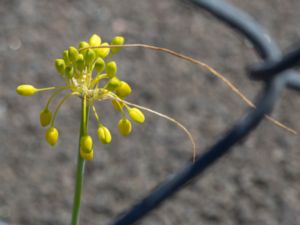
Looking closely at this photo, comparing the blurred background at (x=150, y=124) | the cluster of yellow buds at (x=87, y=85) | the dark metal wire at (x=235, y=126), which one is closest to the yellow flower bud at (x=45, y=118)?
the cluster of yellow buds at (x=87, y=85)

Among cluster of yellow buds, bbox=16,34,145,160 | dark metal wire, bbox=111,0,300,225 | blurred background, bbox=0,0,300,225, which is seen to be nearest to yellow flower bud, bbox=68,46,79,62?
cluster of yellow buds, bbox=16,34,145,160

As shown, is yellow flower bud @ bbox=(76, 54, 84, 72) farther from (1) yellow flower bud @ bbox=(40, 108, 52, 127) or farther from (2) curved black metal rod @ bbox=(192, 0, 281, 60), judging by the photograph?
(2) curved black metal rod @ bbox=(192, 0, 281, 60)

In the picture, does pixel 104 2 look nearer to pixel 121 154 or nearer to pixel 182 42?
pixel 182 42

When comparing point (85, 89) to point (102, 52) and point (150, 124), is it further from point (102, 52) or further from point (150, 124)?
point (150, 124)

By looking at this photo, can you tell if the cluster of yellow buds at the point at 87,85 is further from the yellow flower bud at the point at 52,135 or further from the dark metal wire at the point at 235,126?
Result: the dark metal wire at the point at 235,126

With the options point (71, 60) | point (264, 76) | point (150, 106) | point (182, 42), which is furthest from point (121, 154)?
point (71, 60)

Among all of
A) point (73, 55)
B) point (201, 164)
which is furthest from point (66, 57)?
point (201, 164)
